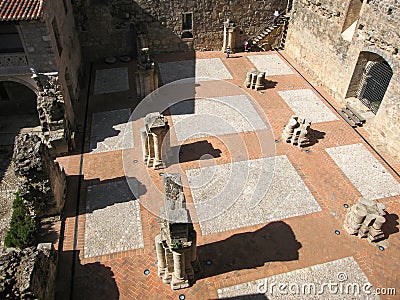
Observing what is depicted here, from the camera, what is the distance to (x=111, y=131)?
1585 cm

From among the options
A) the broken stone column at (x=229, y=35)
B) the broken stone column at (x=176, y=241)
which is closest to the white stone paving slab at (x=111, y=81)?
the broken stone column at (x=229, y=35)

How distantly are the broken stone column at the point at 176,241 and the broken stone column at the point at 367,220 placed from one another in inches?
226

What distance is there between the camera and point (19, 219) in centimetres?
1066

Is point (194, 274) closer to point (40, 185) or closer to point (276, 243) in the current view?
point (276, 243)

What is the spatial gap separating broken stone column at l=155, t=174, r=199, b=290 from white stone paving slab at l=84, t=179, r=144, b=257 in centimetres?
166

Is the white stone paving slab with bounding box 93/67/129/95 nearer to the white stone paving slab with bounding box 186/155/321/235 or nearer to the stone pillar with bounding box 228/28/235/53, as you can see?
the stone pillar with bounding box 228/28/235/53

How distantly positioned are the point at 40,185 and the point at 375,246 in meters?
11.9

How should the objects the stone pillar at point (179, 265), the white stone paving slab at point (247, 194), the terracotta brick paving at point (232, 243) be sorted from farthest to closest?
the white stone paving slab at point (247, 194), the terracotta brick paving at point (232, 243), the stone pillar at point (179, 265)

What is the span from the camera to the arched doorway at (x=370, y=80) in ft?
51.4

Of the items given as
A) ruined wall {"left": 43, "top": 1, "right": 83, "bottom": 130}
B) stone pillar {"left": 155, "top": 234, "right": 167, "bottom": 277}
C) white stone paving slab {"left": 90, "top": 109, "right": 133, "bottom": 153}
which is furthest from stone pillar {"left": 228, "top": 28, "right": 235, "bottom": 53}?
stone pillar {"left": 155, "top": 234, "right": 167, "bottom": 277}

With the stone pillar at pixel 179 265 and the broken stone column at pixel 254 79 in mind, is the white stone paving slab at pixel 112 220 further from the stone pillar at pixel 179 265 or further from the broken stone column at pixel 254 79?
the broken stone column at pixel 254 79

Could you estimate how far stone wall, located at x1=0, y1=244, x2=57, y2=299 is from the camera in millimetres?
7824

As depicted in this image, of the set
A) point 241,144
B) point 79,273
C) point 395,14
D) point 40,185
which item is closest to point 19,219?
point 40,185

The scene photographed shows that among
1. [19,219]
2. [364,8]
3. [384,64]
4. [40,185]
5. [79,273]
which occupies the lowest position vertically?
[79,273]
